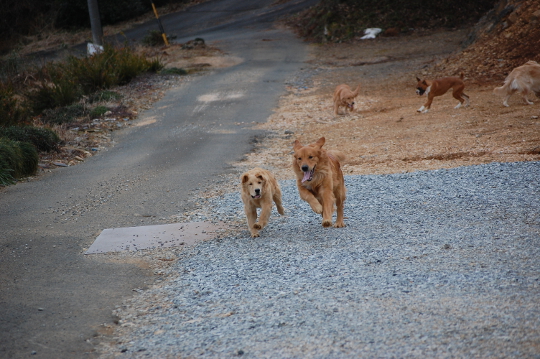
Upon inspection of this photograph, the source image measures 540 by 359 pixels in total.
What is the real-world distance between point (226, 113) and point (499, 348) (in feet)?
54.0

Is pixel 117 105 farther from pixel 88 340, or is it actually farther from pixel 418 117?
pixel 88 340

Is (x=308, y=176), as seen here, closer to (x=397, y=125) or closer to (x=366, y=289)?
(x=366, y=289)

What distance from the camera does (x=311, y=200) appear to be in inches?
288

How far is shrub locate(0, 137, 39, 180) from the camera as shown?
1241cm

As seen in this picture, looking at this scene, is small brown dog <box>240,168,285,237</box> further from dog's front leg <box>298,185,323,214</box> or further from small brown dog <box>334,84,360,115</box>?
small brown dog <box>334,84,360,115</box>

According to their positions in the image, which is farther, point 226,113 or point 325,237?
point 226,113

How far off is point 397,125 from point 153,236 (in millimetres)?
9462

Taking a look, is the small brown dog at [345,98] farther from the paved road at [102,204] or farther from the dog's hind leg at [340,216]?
the dog's hind leg at [340,216]

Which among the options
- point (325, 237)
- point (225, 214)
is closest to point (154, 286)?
point (325, 237)

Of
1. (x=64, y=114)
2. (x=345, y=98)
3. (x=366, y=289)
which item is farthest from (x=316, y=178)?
(x=64, y=114)

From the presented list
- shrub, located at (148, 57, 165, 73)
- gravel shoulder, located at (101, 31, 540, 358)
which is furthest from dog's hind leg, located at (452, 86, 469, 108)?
shrub, located at (148, 57, 165, 73)

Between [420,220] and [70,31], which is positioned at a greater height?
[70,31]

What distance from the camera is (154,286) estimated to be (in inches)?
246

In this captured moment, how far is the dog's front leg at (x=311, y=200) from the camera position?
23.8 feet
